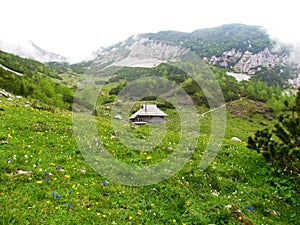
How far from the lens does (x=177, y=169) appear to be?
11797mm

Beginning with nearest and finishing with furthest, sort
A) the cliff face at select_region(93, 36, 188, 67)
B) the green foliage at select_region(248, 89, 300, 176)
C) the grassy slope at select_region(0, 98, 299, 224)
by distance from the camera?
the grassy slope at select_region(0, 98, 299, 224) → the green foliage at select_region(248, 89, 300, 176) → the cliff face at select_region(93, 36, 188, 67)

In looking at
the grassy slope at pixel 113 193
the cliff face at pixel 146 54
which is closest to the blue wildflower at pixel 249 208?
the grassy slope at pixel 113 193

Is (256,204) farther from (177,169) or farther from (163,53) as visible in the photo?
(163,53)

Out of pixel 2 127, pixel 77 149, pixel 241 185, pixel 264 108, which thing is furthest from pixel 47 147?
pixel 264 108

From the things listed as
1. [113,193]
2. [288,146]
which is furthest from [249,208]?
[113,193]

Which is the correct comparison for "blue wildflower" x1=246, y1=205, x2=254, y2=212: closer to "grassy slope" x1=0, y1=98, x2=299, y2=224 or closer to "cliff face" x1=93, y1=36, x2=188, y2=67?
"grassy slope" x1=0, y1=98, x2=299, y2=224

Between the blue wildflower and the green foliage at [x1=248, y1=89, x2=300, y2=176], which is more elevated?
the green foliage at [x1=248, y1=89, x2=300, y2=176]

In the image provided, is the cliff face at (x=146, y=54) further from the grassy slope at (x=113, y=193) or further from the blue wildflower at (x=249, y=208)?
the blue wildflower at (x=249, y=208)

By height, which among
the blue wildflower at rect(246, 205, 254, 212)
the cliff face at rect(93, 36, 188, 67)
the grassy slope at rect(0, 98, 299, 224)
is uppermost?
the cliff face at rect(93, 36, 188, 67)

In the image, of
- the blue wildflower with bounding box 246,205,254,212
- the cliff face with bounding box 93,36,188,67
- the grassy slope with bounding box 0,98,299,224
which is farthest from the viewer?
the cliff face with bounding box 93,36,188,67

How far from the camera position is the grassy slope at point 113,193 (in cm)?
710

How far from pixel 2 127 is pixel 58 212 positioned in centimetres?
878

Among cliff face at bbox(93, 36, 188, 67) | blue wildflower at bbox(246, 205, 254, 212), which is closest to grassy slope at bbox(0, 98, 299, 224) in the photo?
blue wildflower at bbox(246, 205, 254, 212)

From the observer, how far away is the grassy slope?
710 cm
